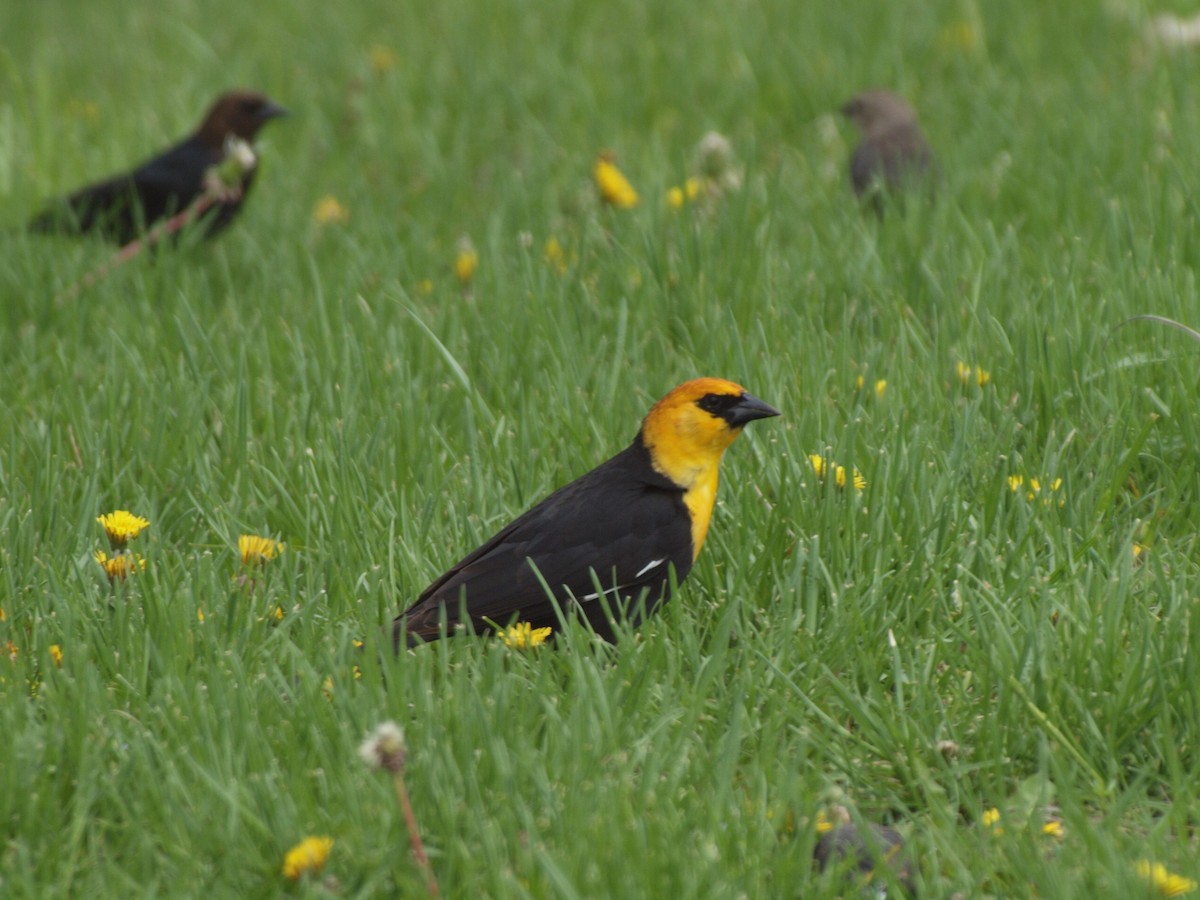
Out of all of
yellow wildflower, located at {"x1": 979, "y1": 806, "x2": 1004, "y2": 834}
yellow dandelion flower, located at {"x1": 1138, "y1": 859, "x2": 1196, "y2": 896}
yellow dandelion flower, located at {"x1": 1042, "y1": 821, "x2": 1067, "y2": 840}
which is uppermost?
yellow dandelion flower, located at {"x1": 1138, "y1": 859, "x2": 1196, "y2": 896}

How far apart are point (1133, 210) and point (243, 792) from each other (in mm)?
3899

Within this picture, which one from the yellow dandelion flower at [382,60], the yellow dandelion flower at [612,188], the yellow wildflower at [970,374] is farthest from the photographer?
the yellow dandelion flower at [382,60]

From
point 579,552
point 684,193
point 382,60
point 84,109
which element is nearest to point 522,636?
point 579,552

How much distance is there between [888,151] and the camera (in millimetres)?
6078

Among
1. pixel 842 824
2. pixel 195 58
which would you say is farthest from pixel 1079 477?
pixel 195 58

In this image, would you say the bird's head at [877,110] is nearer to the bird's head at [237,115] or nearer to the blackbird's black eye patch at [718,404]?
the bird's head at [237,115]

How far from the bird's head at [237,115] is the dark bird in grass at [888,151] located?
8.84 ft

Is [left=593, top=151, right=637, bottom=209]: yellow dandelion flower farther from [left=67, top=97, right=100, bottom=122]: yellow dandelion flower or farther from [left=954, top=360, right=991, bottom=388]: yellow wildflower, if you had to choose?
[left=67, top=97, right=100, bottom=122]: yellow dandelion flower

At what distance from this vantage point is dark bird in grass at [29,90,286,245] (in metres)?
6.23

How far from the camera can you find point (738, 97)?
289 inches

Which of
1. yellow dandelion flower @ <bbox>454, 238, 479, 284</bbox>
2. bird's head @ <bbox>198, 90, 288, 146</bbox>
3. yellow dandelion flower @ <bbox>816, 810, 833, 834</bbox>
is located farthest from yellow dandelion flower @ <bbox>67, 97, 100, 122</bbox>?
yellow dandelion flower @ <bbox>816, 810, 833, 834</bbox>

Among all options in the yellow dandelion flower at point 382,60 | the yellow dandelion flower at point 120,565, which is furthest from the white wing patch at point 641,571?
the yellow dandelion flower at point 382,60

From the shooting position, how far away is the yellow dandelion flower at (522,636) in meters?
3.30

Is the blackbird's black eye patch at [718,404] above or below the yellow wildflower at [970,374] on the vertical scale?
above
